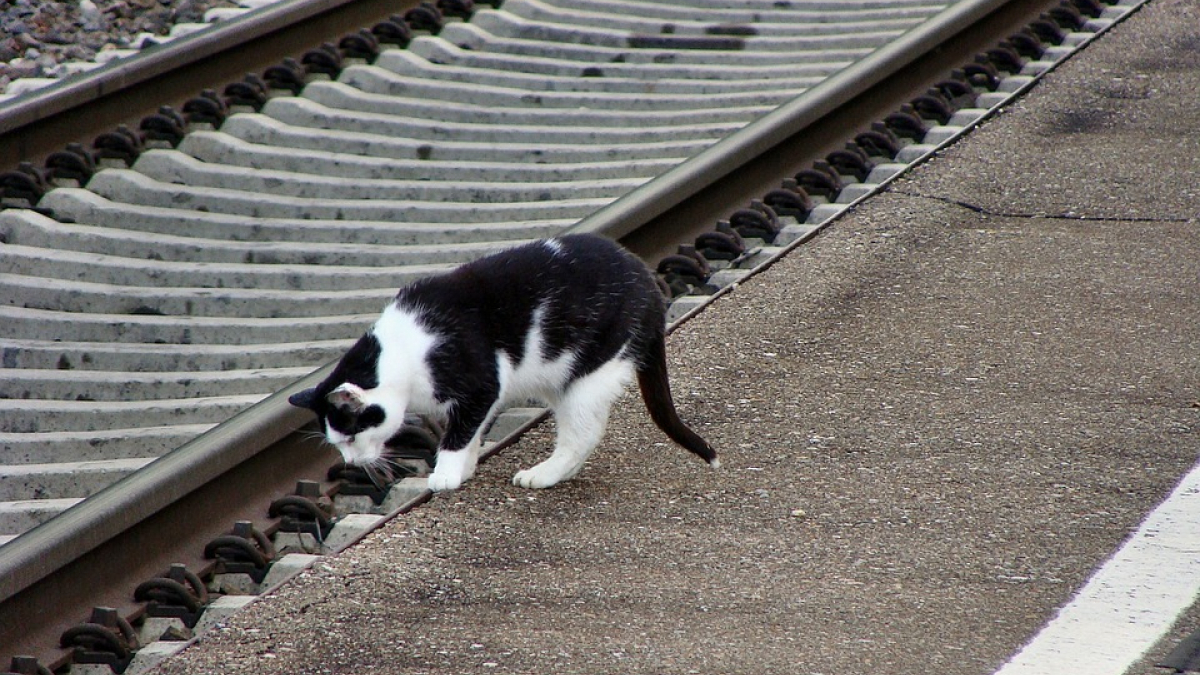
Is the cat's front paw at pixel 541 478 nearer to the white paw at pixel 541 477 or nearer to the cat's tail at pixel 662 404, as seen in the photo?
the white paw at pixel 541 477

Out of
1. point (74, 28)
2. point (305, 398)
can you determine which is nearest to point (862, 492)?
point (305, 398)

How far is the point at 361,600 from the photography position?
3779mm

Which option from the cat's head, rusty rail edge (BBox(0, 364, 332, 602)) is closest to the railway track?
rusty rail edge (BBox(0, 364, 332, 602))

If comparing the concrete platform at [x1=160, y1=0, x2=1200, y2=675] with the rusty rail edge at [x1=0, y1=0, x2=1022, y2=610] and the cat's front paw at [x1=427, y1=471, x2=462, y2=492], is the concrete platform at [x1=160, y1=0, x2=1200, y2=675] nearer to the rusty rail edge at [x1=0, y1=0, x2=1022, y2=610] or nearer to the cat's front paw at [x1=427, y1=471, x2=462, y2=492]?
the cat's front paw at [x1=427, y1=471, x2=462, y2=492]

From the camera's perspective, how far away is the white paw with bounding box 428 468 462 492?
4.39m

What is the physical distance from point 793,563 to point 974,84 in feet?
14.9

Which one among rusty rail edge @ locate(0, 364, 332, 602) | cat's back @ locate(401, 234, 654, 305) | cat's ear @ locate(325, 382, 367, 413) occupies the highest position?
cat's back @ locate(401, 234, 654, 305)

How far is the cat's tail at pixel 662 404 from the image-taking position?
14.5ft

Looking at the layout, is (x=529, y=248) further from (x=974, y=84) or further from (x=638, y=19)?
(x=638, y=19)

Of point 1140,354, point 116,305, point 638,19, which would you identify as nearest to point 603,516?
point 1140,354

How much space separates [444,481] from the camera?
439cm

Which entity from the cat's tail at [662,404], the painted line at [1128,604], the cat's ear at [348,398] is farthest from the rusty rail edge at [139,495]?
the painted line at [1128,604]

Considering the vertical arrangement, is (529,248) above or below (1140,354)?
above

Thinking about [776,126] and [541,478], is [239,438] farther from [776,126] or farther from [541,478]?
[776,126]
